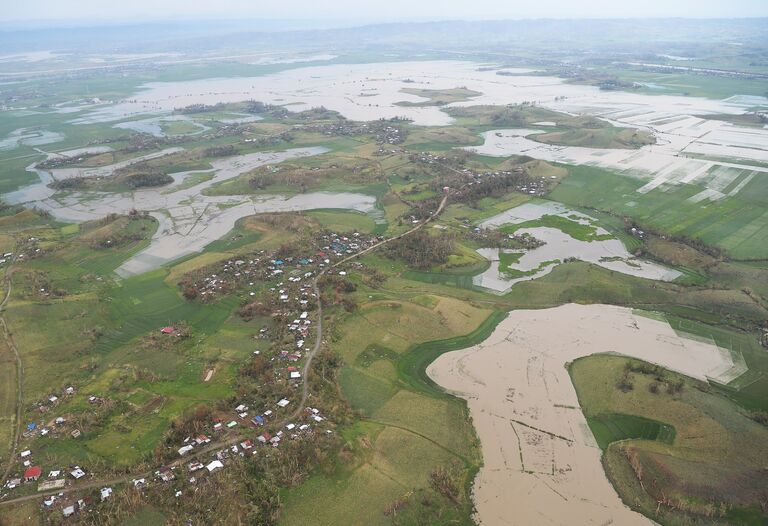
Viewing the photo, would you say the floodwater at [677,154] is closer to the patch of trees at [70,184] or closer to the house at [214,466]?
the house at [214,466]

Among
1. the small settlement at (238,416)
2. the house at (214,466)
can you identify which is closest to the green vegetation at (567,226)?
the small settlement at (238,416)

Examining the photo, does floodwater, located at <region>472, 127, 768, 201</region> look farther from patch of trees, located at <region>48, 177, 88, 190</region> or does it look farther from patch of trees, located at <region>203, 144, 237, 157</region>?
patch of trees, located at <region>48, 177, 88, 190</region>

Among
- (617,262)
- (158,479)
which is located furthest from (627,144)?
(158,479)

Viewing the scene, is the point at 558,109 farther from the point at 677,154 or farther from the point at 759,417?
the point at 759,417

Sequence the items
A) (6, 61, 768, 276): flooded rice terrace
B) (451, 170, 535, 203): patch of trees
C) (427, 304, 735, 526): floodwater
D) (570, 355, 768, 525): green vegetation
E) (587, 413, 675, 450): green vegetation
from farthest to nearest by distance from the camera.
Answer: (451, 170, 535, 203): patch of trees → (6, 61, 768, 276): flooded rice terrace → (587, 413, 675, 450): green vegetation → (427, 304, 735, 526): floodwater → (570, 355, 768, 525): green vegetation

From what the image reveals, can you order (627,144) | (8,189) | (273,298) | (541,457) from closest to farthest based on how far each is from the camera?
1. (541,457)
2. (273,298)
3. (8,189)
4. (627,144)

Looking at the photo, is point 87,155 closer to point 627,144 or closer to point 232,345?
point 232,345

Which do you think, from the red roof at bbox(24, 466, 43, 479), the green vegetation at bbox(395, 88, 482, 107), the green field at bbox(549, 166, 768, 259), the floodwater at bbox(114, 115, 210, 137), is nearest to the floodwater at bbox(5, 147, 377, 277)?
the red roof at bbox(24, 466, 43, 479)
